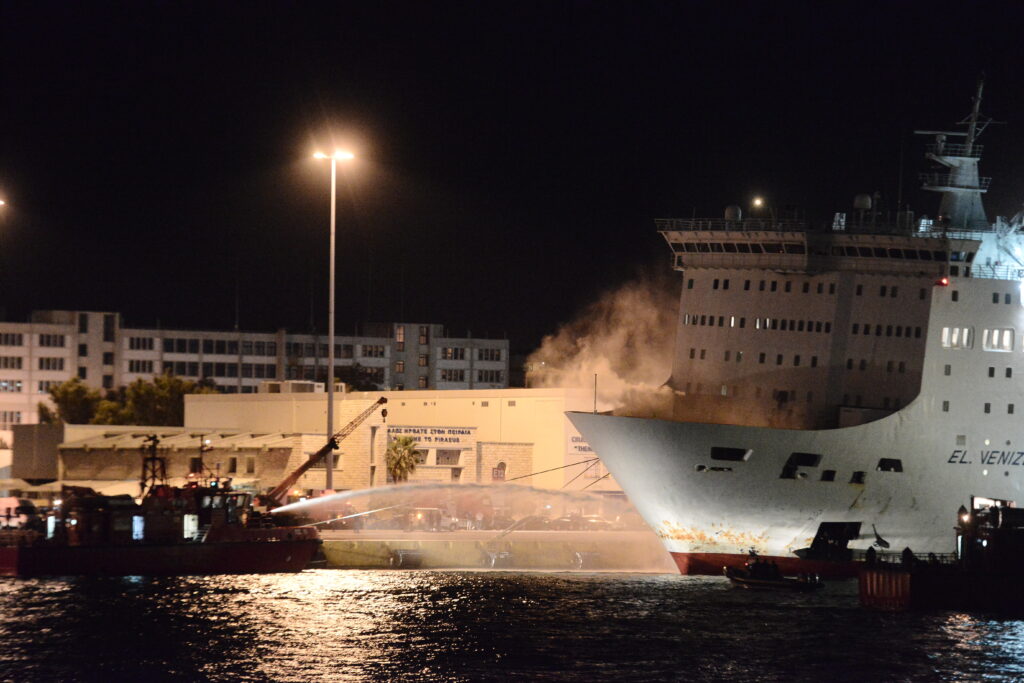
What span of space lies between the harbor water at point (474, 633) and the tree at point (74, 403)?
223ft

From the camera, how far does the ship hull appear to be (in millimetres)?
55969

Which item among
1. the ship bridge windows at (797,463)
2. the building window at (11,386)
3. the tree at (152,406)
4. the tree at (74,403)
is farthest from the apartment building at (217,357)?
the ship bridge windows at (797,463)

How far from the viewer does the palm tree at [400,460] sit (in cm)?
8712

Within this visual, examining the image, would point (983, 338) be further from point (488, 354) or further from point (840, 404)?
point (488, 354)

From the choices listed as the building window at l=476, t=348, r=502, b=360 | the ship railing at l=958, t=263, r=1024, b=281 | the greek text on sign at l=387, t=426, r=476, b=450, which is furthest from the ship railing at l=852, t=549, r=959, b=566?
the building window at l=476, t=348, r=502, b=360

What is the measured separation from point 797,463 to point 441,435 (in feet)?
120

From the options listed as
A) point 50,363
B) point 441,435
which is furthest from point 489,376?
point 441,435

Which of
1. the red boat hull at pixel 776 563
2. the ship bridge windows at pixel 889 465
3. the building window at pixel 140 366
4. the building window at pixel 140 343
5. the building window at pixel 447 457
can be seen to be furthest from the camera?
Answer: the building window at pixel 140 343

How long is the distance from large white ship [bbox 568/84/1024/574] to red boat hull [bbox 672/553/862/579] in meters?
0.08

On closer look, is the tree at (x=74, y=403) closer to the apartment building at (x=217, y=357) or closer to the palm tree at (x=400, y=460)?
the apartment building at (x=217, y=357)

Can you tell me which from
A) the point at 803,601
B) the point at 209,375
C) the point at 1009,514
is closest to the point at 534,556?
the point at 803,601

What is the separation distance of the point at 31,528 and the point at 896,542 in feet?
118

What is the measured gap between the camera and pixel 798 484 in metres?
56.2

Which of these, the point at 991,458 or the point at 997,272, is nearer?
the point at 991,458
